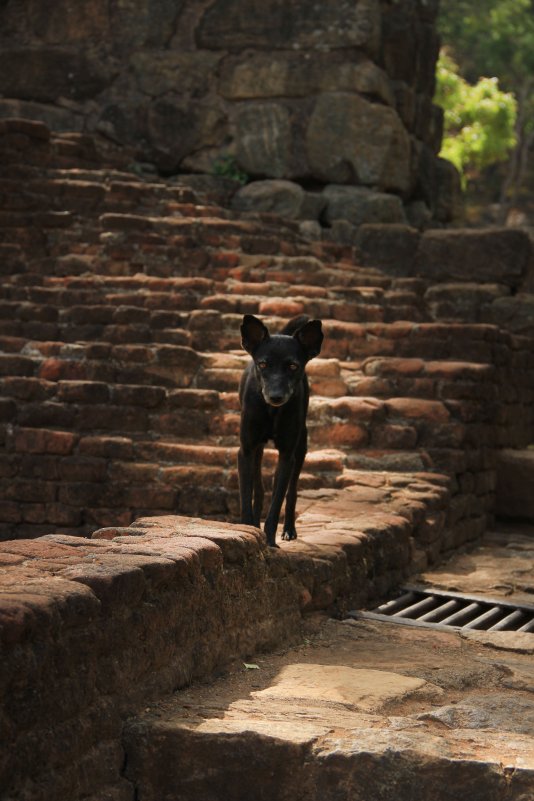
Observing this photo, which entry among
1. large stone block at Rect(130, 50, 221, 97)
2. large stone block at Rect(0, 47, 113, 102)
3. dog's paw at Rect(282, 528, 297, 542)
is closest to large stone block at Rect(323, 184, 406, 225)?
large stone block at Rect(130, 50, 221, 97)

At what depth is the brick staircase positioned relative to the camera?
7.10 metres

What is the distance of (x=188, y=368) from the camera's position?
7.86m

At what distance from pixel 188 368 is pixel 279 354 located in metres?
3.20

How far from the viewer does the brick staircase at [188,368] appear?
710 centimetres

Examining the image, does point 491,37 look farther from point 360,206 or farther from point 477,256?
point 477,256

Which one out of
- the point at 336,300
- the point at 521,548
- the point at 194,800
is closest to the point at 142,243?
the point at 336,300

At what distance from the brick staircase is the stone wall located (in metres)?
2.57

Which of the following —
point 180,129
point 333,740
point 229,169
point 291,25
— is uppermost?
point 291,25

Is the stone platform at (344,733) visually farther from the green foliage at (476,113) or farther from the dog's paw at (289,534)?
the green foliage at (476,113)

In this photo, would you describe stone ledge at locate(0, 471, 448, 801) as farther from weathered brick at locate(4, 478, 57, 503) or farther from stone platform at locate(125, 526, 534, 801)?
weathered brick at locate(4, 478, 57, 503)

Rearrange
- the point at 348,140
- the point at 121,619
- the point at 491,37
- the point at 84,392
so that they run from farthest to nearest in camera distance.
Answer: the point at 491,37
the point at 348,140
the point at 84,392
the point at 121,619

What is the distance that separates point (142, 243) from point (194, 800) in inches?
279

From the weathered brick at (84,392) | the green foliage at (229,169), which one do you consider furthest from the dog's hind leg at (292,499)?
the green foliage at (229,169)

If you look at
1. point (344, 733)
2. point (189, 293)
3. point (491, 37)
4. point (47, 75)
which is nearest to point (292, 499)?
point (344, 733)
